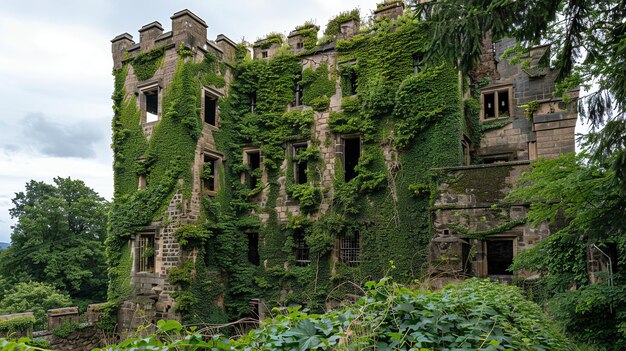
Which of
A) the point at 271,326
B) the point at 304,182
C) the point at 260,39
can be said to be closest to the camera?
the point at 271,326

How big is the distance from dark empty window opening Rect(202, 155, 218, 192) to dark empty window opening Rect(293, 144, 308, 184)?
322cm

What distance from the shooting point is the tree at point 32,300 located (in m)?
21.5

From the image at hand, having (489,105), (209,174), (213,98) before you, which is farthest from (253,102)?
(489,105)

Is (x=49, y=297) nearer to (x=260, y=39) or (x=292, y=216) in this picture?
(x=292, y=216)

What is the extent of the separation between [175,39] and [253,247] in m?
8.66

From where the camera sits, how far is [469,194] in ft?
39.5

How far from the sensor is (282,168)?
1662cm

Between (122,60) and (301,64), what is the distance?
751 centimetres

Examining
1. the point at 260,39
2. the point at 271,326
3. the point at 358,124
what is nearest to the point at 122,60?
the point at 260,39

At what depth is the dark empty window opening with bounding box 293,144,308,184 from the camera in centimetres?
1628

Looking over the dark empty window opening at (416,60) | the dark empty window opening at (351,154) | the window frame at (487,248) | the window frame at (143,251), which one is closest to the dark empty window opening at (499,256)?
the window frame at (487,248)

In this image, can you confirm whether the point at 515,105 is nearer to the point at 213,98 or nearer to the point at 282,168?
the point at 282,168

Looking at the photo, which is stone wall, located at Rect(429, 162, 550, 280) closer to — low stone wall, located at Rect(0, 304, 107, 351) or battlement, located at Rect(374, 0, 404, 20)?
battlement, located at Rect(374, 0, 404, 20)

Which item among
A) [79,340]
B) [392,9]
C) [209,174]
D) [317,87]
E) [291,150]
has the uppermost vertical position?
[392,9]
